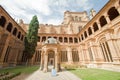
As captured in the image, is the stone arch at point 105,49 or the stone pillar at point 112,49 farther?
the stone arch at point 105,49

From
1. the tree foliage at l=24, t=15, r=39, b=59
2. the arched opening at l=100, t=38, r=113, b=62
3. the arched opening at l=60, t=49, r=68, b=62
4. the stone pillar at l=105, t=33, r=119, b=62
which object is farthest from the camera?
the arched opening at l=60, t=49, r=68, b=62

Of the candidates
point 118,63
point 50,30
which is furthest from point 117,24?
point 50,30

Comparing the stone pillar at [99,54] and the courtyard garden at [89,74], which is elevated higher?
the stone pillar at [99,54]

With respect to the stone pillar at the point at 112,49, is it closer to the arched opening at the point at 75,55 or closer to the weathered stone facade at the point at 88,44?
the weathered stone facade at the point at 88,44

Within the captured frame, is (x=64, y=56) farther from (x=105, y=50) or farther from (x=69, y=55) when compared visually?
(x=105, y=50)

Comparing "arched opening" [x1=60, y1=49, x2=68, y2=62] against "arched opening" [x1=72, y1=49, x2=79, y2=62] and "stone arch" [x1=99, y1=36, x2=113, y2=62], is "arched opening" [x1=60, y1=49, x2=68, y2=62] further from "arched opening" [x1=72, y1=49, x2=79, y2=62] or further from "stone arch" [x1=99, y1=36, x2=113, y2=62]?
"stone arch" [x1=99, y1=36, x2=113, y2=62]

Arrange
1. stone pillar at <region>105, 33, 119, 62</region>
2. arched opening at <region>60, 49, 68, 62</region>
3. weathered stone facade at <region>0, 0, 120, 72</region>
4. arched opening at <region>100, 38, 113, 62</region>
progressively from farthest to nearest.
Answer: arched opening at <region>60, 49, 68, 62</region>
arched opening at <region>100, 38, 113, 62</region>
weathered stone facade at <region>0, 0, 120, 72</region>
stone pillar at <region>105, 33, 119, 62</region>

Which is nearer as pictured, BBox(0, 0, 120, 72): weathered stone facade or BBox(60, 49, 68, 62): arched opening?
BBox(0, 0, 120, 72): weathered stone facade

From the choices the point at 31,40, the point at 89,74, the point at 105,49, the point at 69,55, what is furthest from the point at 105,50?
the point at 31,40

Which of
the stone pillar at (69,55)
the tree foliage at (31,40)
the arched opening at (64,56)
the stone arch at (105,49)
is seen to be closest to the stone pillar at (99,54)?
the stone arch at (105,49)

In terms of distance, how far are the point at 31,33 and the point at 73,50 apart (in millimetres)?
15698

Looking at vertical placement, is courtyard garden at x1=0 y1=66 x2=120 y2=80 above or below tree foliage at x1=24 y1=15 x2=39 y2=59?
below

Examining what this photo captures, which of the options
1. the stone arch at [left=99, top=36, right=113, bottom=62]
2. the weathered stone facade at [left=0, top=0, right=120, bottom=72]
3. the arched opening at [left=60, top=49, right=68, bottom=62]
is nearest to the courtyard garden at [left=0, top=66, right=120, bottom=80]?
the weathered stone facade at [left=0, top=0, right=120, bottom=72]

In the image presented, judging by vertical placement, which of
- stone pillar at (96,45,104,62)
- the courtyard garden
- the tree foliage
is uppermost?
the tree foliage
